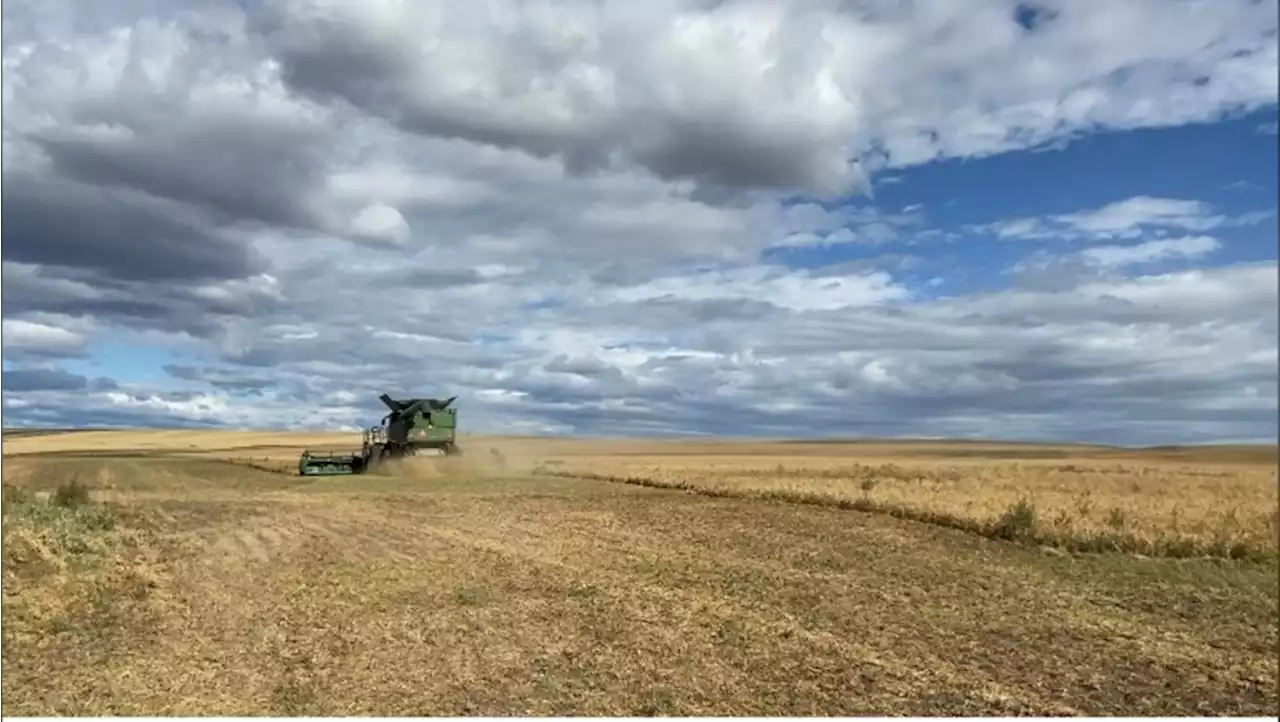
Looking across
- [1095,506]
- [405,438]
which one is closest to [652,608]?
[1095,506]

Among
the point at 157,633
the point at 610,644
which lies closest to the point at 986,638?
the point at 610,644

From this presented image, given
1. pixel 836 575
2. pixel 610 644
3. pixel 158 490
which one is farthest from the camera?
pixel 158 490

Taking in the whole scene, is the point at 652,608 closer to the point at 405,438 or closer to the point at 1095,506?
the point at 1095,506

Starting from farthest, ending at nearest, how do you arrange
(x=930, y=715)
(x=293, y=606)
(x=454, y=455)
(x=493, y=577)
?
(x=454, y=455) → (x=493, y=577) → (x=293, y=606) → (x=930, y=715)

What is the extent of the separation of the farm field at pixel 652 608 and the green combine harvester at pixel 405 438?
1923 cm

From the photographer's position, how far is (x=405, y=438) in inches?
1772

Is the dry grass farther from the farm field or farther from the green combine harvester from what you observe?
the green combine harvester

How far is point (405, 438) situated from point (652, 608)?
3393 cm

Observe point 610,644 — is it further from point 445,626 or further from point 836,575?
point 836,575

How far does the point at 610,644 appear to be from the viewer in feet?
34.9

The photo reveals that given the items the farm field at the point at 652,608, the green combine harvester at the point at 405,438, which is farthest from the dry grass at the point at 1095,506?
the green combine harvester at the point at 405,438

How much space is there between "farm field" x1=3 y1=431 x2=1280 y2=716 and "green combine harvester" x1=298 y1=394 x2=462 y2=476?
63.1 ft

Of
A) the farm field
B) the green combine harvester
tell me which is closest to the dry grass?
Answer: the farm field

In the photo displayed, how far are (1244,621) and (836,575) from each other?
528 cm
